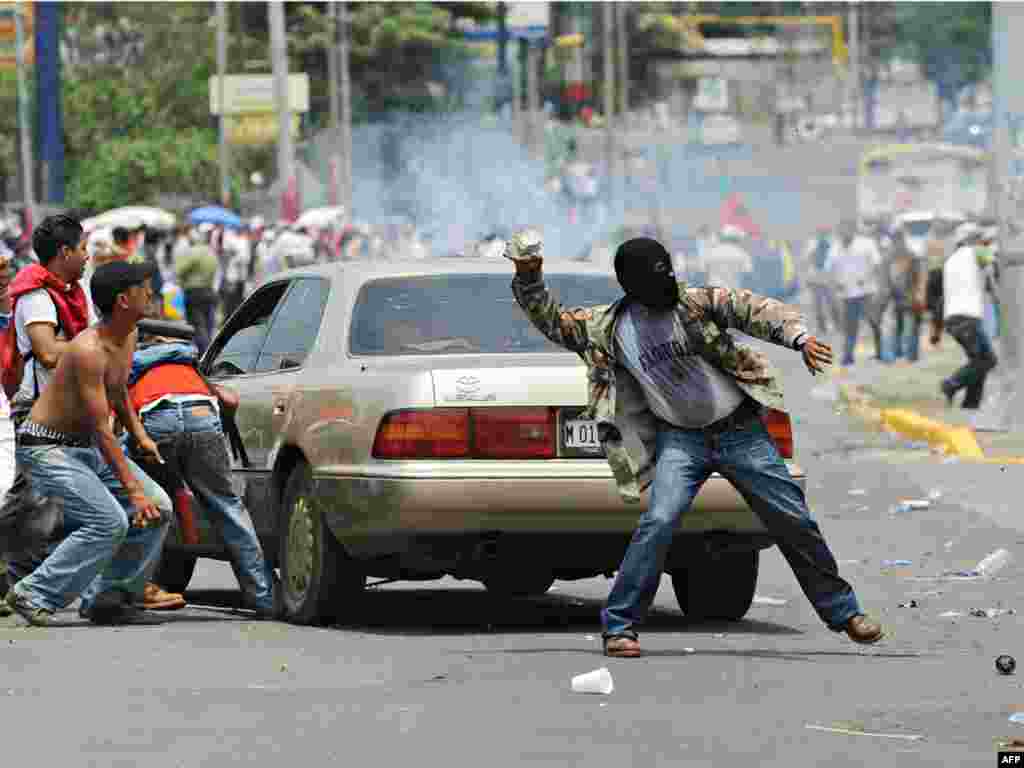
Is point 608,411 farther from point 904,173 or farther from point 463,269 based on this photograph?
point 904,173

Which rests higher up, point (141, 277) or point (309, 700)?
point (141, 277)

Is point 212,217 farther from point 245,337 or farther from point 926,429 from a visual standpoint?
point 245,337

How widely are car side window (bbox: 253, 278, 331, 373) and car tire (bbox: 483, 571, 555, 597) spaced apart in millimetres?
1261

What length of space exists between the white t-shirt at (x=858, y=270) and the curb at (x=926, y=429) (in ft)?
25.9

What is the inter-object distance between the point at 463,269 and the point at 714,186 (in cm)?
9828

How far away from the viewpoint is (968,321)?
74.3 feet

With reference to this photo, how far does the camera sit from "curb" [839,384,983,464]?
18422 mm

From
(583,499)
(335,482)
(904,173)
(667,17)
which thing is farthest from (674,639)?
(667,17)

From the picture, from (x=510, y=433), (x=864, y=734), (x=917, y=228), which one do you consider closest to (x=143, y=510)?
(x=510, y=433)

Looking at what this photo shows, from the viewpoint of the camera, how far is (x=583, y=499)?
9.45m

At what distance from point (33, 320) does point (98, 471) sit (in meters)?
0.63

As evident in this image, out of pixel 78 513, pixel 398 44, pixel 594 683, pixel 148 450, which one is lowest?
pixel 594 683

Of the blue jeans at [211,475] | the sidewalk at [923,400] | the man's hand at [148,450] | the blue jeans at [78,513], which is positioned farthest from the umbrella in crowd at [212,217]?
the man's hand at [148,450]

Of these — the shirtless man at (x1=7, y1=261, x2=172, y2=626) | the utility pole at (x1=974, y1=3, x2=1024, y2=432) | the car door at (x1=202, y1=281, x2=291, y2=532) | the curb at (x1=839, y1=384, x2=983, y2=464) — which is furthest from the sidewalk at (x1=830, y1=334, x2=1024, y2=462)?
the shirtless man at (x1=7, y1=261, x2=172, y2=626)
